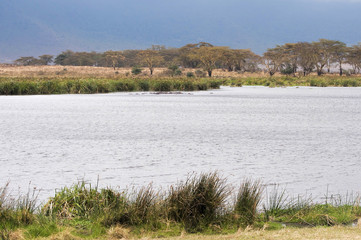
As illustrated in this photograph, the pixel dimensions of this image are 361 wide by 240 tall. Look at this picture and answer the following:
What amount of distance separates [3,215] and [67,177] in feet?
9.62

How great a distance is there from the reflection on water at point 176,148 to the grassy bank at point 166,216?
1.38m

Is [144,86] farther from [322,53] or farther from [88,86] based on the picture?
[322,53]

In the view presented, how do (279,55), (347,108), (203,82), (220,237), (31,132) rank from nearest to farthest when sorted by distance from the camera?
1. (220,237)
2. (31,132)
3. (347,108)
4. (203,82)
5. (279,55)

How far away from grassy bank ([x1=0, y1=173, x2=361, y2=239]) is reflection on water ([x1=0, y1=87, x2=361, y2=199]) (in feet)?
4.54

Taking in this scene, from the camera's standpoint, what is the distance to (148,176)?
8953 mm

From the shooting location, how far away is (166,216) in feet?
20.2

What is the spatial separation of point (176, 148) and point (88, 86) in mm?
23904

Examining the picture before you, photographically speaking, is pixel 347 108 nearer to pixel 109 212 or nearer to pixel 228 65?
pixel 109 212

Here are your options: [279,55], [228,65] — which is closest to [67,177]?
[279,55]

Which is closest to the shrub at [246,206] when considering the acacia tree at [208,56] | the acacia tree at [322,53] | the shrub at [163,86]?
the shrub at [163,86]

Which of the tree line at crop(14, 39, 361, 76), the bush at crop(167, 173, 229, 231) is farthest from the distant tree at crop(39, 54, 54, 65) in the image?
the bush at crop(167, 173, 229, 231)

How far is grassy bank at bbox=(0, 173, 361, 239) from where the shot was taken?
573 cm

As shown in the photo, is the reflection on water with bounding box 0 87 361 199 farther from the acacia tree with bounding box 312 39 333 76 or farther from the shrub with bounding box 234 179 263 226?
the acacia tree with bounding box 312 39 333 76

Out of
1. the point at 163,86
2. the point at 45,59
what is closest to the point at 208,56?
the point at 163,86
